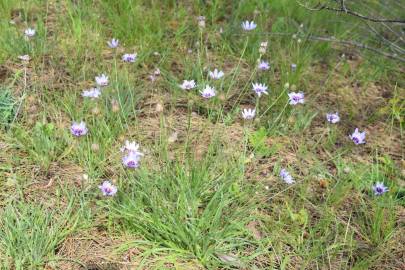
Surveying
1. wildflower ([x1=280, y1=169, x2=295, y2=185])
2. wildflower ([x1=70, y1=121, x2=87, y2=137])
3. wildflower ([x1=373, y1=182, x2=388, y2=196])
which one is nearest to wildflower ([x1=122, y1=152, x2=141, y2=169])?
wildflower ([x1=70, y1=121, x2=87, y2=137])

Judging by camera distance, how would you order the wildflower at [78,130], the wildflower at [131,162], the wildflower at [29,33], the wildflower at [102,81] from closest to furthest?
the wildflower at [131,162] → the wildflower at [78,130] → the wildflower at [102,81] → the wildflower at [29,33]

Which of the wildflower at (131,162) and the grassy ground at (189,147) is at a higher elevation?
the wildflower at (131,162)

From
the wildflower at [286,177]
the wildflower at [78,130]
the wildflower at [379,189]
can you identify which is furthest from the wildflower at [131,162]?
the wildflower at [379,189]

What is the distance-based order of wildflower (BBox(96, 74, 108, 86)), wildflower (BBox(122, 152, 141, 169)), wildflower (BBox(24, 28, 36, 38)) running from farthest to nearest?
wildflower (BBox(24, 28, 36, 38)) < wildflower (BBox(96, 74, 108, 86)) < wildflower (BBox(122, 152, 141, 169))

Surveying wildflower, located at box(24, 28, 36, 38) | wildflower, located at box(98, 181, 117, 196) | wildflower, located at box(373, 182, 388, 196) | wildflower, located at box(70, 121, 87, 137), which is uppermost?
wildflower, located at box(24, 28, 36, 38)

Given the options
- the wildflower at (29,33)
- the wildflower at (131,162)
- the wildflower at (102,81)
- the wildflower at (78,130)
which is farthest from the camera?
the wildflower at (29,33)

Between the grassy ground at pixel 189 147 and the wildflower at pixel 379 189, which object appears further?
the wildflower at pixel 379 189

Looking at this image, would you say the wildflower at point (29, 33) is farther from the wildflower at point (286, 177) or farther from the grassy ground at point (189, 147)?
the wildflower at point (286, 177)

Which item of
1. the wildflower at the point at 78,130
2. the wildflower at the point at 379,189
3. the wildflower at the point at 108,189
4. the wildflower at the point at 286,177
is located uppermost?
the wildflower at the point at 78,130

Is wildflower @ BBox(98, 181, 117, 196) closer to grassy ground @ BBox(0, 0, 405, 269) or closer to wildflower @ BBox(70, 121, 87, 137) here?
grassy ground @ BBox(0, 0, 405, 269)

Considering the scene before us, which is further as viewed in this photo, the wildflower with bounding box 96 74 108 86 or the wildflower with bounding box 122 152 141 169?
the wildflower with bounding box 96 74 108 86
